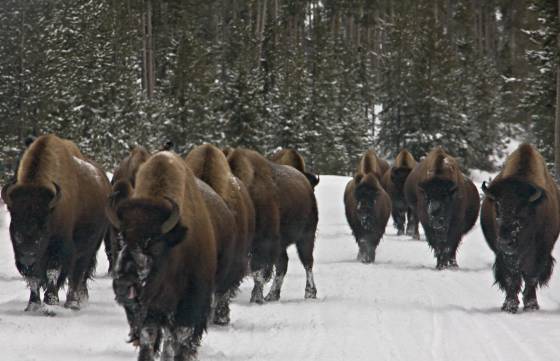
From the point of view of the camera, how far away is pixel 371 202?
20.3 metres

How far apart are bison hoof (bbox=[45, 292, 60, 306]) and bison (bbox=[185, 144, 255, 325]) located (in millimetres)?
2578

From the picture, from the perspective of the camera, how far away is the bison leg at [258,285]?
12384 millimetres

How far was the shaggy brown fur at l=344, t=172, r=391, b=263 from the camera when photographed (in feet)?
64.8

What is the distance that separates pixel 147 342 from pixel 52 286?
488cm

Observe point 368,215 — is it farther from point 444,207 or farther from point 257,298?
point 257,298

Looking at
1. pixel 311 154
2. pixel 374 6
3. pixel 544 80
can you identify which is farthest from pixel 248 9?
pixel 544 80

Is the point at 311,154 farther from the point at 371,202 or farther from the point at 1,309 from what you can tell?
the point at 1,309

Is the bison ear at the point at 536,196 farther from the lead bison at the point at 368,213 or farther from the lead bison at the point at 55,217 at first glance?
the lead bison at the point at 368,213

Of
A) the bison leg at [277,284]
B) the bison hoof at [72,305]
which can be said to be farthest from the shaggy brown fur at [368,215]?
the bison hoof at [72,305]

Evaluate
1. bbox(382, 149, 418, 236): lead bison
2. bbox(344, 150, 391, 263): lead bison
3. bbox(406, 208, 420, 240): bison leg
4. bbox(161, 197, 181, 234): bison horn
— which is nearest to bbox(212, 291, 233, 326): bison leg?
bbox(161, 197, 181, 234): bison horn

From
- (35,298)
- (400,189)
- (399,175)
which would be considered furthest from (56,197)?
(400,189)

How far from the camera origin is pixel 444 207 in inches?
741

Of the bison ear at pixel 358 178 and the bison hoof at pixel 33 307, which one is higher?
the bison hoof at pixel 33 307

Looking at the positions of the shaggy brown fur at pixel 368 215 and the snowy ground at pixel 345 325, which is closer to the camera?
the snowy ground at pixel 345 325
